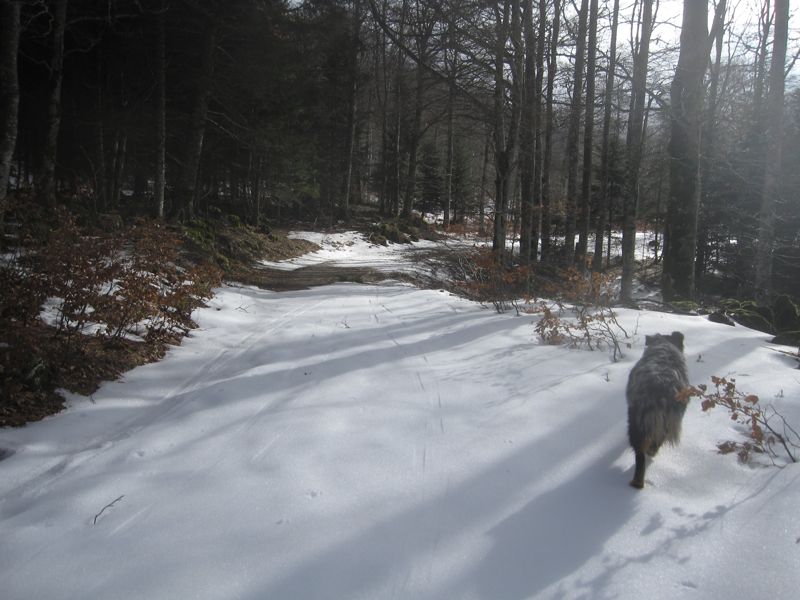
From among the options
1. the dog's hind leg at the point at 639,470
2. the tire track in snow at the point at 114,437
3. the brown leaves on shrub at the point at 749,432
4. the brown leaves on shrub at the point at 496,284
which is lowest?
the tire track in snow at the point at 114,437

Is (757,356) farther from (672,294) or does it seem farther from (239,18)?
(239,18)

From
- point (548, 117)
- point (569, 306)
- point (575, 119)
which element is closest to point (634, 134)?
point (575, 119)

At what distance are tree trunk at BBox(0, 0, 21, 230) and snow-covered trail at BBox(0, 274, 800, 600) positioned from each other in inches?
186

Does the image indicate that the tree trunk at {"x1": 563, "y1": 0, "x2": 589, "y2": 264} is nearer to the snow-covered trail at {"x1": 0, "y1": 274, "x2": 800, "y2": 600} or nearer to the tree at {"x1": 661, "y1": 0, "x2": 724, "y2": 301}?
the tree at {"x1": 661, "y1": 0, "x2": 724, "y2": 301}

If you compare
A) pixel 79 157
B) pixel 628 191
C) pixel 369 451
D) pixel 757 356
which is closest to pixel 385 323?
pixel 369 451

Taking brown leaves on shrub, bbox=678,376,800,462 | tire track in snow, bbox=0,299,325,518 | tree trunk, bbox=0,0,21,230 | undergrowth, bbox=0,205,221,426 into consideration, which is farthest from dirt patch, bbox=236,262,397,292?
brown leaves on shrub, bbox=678,376,800,462

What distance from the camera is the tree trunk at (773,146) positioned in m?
12.9

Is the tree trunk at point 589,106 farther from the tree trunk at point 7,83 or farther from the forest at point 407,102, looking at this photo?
the tree trunk at point 7,83

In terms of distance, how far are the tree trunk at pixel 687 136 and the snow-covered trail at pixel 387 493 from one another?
15.1ft

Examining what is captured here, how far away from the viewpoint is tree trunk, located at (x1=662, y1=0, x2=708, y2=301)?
9.20 m

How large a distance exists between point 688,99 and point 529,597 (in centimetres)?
993

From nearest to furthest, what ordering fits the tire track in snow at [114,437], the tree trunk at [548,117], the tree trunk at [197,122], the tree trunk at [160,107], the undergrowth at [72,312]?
the tire track in snow at [114,437]
the undergrowth at [72,312]
the tree trunk at [160,107]
the tree trunk at [197,122]
the tree trunk at [548,117]

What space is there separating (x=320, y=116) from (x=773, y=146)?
19103 mm

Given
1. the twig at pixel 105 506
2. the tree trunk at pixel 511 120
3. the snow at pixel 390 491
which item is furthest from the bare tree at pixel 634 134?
the twig at pixel 105 506
